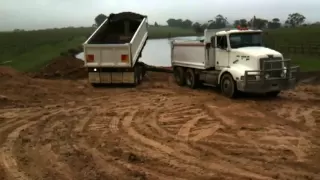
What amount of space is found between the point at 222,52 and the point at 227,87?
1563mm

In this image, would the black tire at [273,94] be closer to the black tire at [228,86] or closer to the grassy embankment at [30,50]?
the black tire at [228,86]

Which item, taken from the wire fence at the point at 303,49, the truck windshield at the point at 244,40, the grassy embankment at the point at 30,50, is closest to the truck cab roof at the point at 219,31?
the truck windshield at the point at 244,40

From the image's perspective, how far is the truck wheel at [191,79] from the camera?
19.1 metres

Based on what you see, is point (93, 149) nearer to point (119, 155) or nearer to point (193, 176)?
point (119, 155)

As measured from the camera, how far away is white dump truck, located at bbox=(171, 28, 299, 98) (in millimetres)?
14963

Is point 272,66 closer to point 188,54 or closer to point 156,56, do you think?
point 188,54

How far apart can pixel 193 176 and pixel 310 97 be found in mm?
10191

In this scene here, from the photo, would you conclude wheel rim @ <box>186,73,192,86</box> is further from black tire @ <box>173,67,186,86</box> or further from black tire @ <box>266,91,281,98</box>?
black tire @ <box>266,91,281,98</box>

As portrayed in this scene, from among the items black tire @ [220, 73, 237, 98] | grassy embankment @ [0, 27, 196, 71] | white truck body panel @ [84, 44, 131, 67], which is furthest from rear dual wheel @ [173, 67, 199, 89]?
grassy embankment @ [0, 27, 196, 71]

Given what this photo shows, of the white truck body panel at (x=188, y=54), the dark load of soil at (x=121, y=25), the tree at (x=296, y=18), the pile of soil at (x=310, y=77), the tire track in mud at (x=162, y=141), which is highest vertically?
the tree at (x=296, y=18)

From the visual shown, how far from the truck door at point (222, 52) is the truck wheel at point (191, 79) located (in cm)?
198

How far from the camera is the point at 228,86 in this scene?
52.4ft

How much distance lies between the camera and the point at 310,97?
52.0 ft

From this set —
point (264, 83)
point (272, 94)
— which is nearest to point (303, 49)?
point (272, 94)
